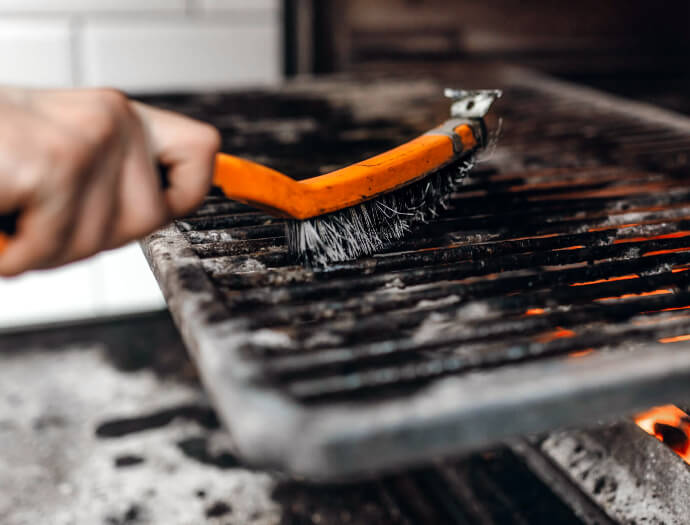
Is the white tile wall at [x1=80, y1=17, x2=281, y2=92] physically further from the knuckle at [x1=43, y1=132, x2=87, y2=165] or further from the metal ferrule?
the knuckle at [x1=43, y1=132, x2=87, y2=165]

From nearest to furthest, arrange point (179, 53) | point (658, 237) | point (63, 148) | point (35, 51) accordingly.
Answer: point (63, 148), point (658, 237), point (35, 51), point (179, 53)

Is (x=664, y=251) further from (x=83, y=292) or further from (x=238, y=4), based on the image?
(x=83, y=292)

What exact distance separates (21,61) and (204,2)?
63 cm

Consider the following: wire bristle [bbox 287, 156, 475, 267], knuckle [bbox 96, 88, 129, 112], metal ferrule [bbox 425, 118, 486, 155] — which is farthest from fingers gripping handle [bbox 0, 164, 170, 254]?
metal ferrule [bbox 425, 118, 486, 155]

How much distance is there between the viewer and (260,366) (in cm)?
47

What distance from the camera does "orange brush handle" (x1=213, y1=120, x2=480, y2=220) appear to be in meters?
0.60

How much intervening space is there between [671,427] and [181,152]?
0.82 m

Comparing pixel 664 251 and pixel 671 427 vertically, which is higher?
pixel 664 251

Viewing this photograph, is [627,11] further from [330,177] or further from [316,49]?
[330,177]

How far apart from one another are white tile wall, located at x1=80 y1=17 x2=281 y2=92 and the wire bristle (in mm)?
1409

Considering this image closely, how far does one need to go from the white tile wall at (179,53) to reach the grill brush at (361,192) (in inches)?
55.6

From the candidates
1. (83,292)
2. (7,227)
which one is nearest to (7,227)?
(7,227)

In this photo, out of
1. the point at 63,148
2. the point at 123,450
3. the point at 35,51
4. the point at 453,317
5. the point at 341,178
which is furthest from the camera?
the point at 35,51

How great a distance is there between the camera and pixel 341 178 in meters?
0.74
